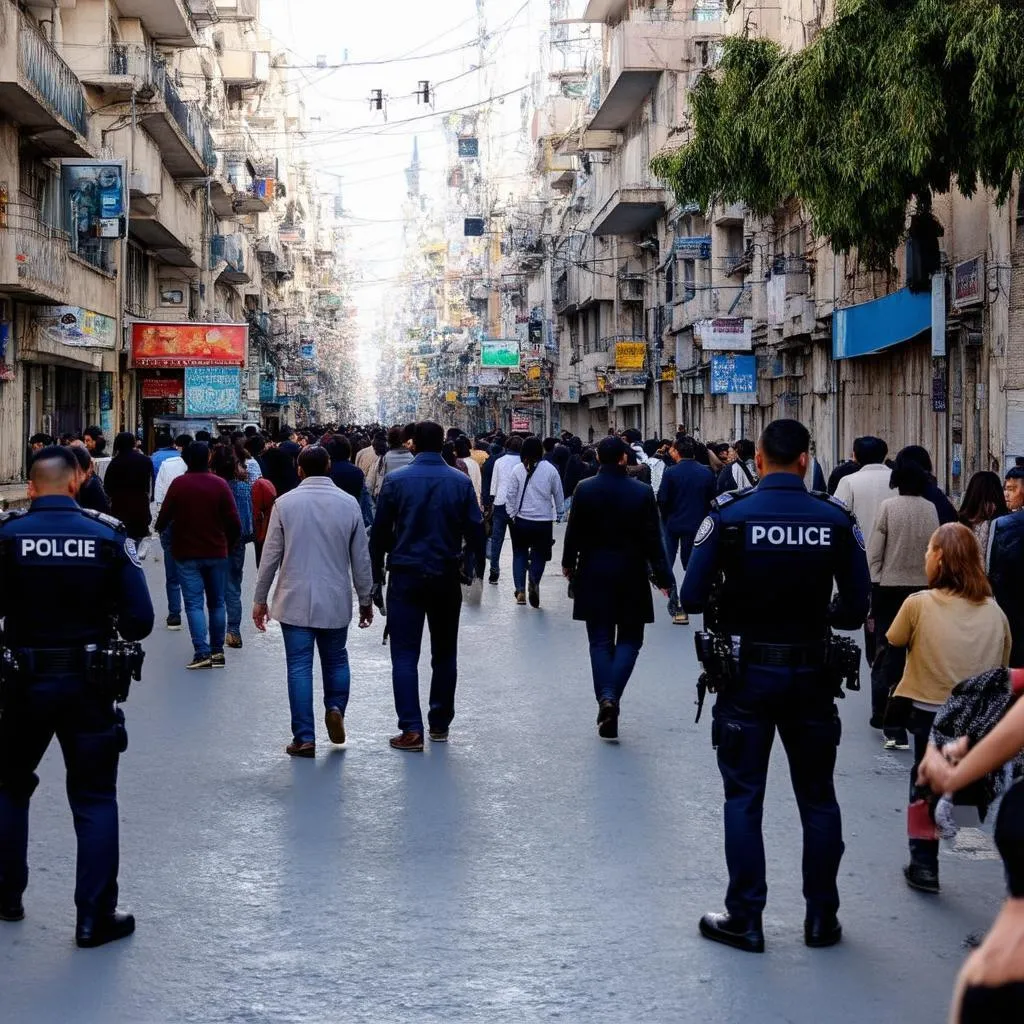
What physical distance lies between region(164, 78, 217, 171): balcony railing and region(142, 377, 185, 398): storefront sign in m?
6.09

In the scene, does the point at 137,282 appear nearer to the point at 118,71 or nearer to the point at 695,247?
the point at 118,71

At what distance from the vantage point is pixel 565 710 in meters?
10.8

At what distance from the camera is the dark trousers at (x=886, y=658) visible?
945cm

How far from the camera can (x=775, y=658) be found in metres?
5.89

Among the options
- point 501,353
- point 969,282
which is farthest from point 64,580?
point 501,353

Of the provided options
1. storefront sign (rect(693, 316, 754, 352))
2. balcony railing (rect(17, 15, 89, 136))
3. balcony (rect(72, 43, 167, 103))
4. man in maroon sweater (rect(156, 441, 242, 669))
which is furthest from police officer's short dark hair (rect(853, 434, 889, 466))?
balcony (rect(72, 43, 167, 103))

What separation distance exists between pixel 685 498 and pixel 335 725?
24.7ft

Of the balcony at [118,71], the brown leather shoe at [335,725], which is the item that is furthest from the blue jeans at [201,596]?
the balcony at [118,71]

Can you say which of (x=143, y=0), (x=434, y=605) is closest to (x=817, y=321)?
(x=143, y=0)

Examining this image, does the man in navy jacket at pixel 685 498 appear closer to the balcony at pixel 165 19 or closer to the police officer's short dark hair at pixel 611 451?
the police officer's short dark hair at pixel 611 451

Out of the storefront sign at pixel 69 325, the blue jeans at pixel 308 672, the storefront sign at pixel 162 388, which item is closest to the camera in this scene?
the blue jeans at pixel 308 672

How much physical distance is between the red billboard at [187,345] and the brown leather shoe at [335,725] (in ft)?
96.2

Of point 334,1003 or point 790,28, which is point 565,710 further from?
point 790,28

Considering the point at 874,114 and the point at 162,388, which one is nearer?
the point at 874,114
